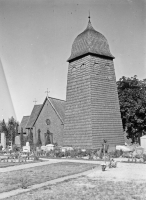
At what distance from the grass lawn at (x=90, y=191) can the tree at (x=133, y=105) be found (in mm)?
23913

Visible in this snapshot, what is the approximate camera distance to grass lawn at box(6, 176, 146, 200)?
8805mm

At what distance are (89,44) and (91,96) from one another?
21.4ft

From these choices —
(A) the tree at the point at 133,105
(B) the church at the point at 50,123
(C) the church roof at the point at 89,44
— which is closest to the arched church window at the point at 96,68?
(C) the church roof at the point at 89,44

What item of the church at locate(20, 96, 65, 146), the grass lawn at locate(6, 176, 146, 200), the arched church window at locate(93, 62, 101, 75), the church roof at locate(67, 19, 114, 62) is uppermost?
the church roof at locate(67, 19, 114, 62)

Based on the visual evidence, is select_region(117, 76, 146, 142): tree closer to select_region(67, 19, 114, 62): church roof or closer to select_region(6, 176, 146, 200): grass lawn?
select_region(67, 19, 114, 62): church roof

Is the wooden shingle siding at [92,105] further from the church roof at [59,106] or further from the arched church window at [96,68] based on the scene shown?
the church roof at [59,106]

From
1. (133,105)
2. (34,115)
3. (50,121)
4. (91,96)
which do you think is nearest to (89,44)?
(91,96)

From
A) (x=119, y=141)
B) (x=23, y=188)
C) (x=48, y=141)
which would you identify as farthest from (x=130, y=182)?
(x=48, y=141)

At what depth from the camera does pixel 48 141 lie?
3838 cm

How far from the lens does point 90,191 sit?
9.65 m

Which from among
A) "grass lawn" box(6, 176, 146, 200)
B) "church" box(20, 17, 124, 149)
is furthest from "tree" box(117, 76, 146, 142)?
"grass lawn" box(6, 176, 146, 200)

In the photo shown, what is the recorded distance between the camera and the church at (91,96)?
28.4 m

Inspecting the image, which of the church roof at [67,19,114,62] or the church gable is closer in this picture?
the church roof at [67,19,114,62]

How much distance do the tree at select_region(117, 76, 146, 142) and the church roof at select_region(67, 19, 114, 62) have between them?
296 inches
